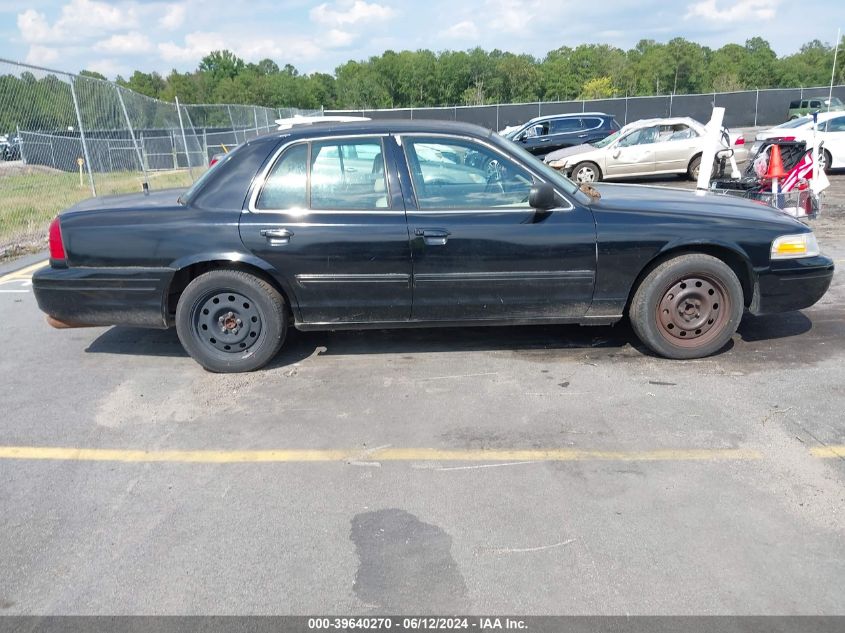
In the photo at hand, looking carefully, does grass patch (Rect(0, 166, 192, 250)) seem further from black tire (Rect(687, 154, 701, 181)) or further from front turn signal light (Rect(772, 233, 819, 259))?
black tire (Rect(687, 154, 701, 181))

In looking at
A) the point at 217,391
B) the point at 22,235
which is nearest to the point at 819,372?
the point at 217,391

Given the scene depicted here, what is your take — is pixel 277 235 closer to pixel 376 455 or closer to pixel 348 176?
pixel 348 176

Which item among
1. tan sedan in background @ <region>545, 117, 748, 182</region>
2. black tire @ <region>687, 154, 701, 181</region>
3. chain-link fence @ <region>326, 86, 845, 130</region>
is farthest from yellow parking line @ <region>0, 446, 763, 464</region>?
chain-link fence @ <region>326, 86, 845, 130</region>

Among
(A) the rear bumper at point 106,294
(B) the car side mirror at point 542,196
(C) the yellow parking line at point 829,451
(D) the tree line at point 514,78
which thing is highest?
(D) the tree line at point 514,78

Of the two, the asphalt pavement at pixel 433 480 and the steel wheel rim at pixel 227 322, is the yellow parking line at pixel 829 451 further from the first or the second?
the steel wheel rim at pixel 227 322

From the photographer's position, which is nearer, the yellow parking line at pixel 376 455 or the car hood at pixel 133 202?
the yellow parking line at pixel 376 455

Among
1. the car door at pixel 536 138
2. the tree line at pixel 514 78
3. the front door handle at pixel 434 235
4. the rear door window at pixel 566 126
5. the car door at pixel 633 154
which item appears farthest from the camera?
the tree line at pixel 514 78

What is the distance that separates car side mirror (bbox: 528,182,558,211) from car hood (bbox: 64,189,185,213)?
2.45 metres

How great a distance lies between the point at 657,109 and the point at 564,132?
67.2 ft

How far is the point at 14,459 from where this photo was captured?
3.84 metres

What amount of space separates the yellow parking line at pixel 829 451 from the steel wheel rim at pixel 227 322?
344 centimetres

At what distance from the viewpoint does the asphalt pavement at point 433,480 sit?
8.94 feet

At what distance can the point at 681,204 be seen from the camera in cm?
489

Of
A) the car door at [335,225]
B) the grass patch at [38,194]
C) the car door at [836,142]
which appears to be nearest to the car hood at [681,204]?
the car door at [335,225]
